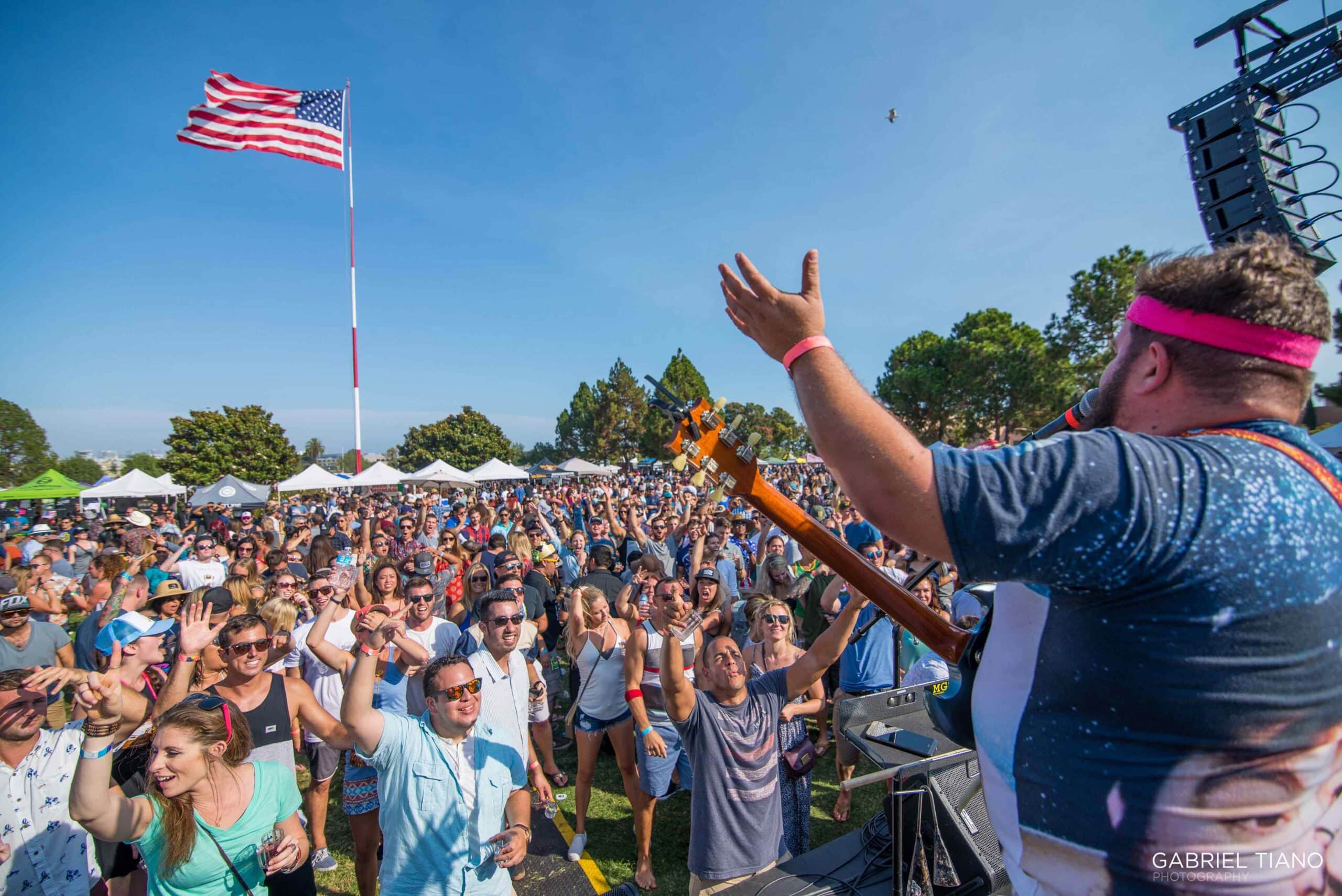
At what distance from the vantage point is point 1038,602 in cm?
105

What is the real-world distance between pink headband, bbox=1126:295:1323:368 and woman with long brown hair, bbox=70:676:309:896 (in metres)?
3.84

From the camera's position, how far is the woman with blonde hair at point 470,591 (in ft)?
22.3

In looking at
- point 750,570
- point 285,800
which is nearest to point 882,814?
point 285,800

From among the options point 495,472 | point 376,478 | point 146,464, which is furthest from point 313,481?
point 146,464

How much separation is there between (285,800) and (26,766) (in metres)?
1.35

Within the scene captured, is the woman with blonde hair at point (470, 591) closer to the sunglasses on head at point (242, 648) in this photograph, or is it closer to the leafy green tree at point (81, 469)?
the sunglasses on head at point (242, 648)

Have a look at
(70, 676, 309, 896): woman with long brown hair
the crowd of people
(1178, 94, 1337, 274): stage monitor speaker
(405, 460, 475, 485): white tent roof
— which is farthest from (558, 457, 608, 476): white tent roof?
(1178, 94, 1337, 274): stage monitor speaker

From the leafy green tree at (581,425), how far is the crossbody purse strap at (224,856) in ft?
196

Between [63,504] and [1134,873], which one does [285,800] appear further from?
[63,504]

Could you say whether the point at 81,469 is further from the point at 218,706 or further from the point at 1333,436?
the point at 1333,436

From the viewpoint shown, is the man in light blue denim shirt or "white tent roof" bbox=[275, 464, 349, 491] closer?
the man in light blue denim shirt

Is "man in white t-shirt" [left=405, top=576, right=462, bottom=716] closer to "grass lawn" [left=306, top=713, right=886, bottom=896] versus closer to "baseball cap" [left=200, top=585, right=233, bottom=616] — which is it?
"baseball cap" [left=200, top=585, right=233, bottom=616]

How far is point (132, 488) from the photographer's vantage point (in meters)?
22.7

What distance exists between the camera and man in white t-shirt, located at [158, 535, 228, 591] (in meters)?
8.13
